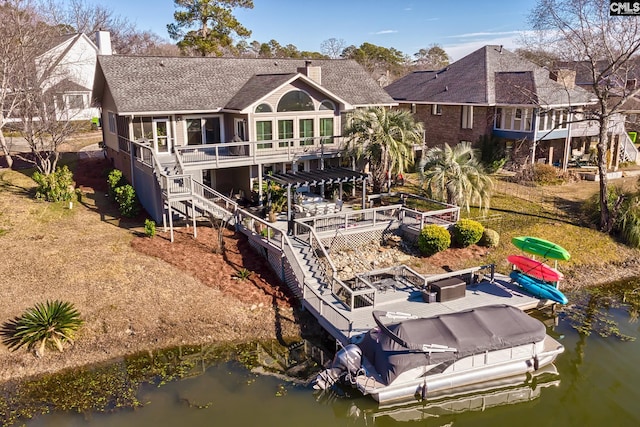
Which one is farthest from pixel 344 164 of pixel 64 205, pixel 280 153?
pixel 64 205

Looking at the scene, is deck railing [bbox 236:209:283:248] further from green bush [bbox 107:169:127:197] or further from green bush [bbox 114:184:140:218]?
green bush [bbox 107:169:127:197]

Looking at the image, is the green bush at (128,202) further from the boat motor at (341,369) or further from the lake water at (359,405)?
the boat motor at (341,369)

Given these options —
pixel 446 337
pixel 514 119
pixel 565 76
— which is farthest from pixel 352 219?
pixel 565 76

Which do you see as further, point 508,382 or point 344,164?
point 344,164

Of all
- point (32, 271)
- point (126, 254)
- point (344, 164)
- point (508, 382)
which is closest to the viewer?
point (508, 382)

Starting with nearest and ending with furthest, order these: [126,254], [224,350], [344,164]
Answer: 1. [224,350]
2. [126,254]
3. [344,164]

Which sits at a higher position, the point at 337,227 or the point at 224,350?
the point at 337,227

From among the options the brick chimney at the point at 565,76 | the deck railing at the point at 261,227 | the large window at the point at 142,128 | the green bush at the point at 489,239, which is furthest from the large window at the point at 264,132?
the brick chimney at the point at 565,76

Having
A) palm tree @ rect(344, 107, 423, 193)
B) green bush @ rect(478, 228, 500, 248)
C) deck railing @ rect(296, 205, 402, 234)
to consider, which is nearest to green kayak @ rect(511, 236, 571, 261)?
green bush @ rect(478, 228, 500, 248)

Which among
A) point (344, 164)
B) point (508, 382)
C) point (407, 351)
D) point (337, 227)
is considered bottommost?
point (508, 382)

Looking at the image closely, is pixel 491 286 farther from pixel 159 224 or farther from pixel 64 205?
pixel 64 205
